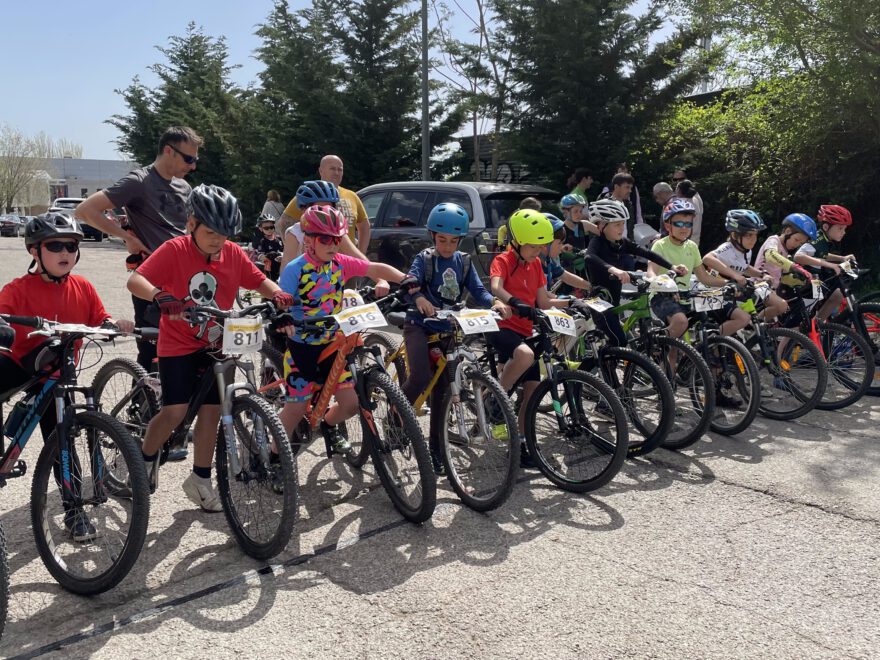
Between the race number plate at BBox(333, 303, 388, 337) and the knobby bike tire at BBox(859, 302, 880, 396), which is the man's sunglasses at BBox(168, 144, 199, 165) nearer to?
the race number plate at BBox(333, 303, 388, 337)

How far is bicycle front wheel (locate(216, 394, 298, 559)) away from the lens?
3.71m

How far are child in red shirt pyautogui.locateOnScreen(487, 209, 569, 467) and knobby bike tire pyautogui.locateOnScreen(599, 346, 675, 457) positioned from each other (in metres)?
0.53

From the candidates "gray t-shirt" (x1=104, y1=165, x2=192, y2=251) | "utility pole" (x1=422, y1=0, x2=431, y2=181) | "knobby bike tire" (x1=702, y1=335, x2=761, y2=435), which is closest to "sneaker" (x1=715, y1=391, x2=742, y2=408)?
"knobby bike tire" (x1=702, y1=335, x2=761, y2=435)

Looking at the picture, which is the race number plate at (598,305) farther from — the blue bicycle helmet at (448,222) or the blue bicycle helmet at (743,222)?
the blue bicycle helmet at (743,222)

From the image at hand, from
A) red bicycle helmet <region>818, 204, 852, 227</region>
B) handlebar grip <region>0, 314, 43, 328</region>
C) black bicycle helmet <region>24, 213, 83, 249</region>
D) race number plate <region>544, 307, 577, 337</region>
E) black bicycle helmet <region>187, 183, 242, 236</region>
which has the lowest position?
race number plate <region>544, 307, 577, 337</region>

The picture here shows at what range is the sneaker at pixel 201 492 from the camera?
445 cm

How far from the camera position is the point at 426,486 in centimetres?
414

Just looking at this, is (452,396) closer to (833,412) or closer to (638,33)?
(833,412)

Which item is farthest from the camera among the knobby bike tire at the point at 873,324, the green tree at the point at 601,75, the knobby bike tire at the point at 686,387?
the green tree at the point at 601,75

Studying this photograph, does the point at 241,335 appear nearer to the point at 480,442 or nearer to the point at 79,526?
the point at 79,526

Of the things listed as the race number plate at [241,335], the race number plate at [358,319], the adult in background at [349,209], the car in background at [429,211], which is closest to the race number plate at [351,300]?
the race number plate at [358,319]

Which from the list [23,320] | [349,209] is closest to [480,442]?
[23,320]

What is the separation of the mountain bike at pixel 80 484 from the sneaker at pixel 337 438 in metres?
1.59

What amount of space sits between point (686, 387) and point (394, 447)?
7.96 feet
